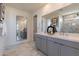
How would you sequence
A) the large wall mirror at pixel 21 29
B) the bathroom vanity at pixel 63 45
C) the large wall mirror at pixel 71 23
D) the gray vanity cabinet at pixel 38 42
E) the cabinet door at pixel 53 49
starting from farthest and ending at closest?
the gray vanity cabinet at pixel 38 42, the large wall mirror at pixel 21 29, the large wall mirror at pixel 71 23, the cabinet door at pixel 53 49, the bathroom vanity at pixel 63 45

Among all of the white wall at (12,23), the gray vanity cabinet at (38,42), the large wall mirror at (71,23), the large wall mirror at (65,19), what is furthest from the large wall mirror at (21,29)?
the large wall mirror at (71,23)

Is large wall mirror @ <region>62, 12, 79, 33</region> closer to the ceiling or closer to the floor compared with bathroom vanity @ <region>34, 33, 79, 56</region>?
closer to the ceiling

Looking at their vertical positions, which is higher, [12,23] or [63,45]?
[12,23]

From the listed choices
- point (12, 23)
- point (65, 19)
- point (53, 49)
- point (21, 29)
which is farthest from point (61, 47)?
point (12, 23)

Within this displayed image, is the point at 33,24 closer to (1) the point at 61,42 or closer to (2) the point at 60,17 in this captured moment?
(2) the point at 60,17

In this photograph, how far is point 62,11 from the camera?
10.9 ft

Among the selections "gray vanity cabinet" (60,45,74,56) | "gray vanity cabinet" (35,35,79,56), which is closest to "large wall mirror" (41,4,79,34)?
"gray vanity cabinet" (35,35,79,56)

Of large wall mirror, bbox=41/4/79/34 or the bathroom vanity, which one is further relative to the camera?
large wall mirror, bbox=41/4/79/34

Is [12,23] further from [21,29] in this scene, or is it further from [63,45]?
[63,45]

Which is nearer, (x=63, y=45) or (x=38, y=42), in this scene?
(x=63, y=45)

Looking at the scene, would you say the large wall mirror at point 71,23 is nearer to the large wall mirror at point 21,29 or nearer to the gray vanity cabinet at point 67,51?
the gray vanity cabinet at point 67,51

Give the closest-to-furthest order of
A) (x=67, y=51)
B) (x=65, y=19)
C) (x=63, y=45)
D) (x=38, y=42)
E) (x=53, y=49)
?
(x=67, y=51) < (x=63, y=45) < (x=53, y=49) < (x=65, y=19) < (x=38, y=42)

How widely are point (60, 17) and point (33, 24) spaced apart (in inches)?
33.9

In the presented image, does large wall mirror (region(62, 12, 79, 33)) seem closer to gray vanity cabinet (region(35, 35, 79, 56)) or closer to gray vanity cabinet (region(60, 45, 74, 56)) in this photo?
gray vanity cabinet (region(35, 35, 79, 56))
